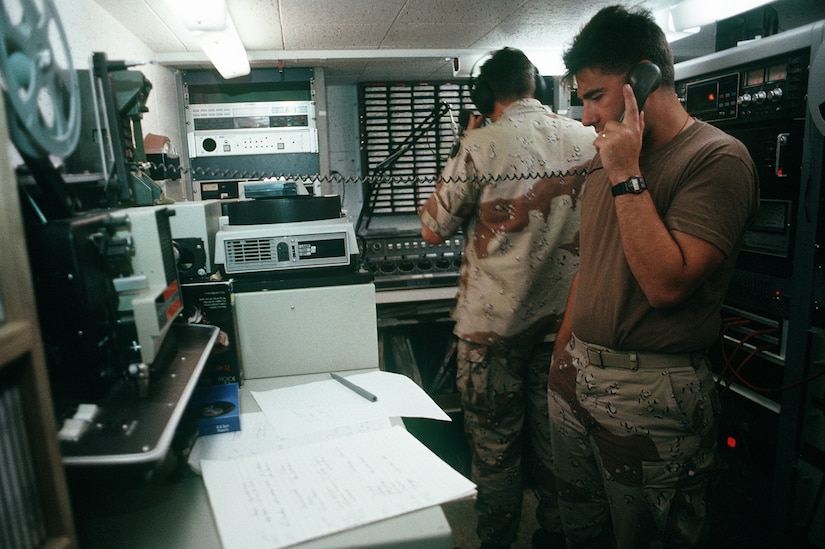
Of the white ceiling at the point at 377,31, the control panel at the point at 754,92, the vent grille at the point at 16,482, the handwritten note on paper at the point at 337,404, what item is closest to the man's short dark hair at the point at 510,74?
the white ceiling at the point at 377,31

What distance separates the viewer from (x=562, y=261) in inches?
64.1

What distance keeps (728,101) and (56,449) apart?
2.06 metres

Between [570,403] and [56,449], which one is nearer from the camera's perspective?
[56,449]

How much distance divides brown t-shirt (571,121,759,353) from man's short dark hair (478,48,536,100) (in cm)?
56

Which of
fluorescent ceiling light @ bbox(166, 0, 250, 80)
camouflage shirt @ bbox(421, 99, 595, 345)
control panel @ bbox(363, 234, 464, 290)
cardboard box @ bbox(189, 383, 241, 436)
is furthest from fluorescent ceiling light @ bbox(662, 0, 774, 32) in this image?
cardboard box @ bbox(189, 383, 241, 436)

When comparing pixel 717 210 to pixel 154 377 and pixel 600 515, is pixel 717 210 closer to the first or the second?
pixel 600 515

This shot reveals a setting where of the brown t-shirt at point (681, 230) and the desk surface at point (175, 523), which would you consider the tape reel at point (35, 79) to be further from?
the brown t-shirt at point (681, 230)

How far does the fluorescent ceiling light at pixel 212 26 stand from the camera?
1.49 metres

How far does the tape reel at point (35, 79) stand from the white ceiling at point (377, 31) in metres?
1.28

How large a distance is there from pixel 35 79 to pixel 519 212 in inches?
48.8

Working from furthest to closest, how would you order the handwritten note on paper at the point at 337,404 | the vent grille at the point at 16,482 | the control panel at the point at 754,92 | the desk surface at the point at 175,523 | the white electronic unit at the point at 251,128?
the white electronic unit at the point at 251,128
the control panel at the point at 754,92
the handwritten note on paper at the point at 337,404
the desk surface at the point at 175,523
the vent grille at the point at 16,482

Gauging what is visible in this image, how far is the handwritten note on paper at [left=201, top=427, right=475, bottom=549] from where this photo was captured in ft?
2.35

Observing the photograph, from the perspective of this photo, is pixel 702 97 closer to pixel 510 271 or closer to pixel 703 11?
pixel 703 11

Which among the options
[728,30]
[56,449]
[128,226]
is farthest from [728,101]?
[56,449]
